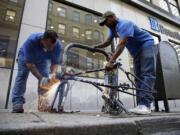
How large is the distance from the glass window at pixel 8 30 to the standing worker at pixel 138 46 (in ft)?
9.30

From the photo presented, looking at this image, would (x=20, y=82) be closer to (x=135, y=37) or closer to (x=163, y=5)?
(x=135, y=37)

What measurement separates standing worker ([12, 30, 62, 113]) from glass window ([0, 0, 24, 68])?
1.14 metres

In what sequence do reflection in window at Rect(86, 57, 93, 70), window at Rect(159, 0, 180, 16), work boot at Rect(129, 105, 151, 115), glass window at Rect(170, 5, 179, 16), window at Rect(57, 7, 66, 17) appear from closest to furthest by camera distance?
1. work boot at Rect(129, 105, 151, 115)
2. window at Rect(57, 7, 66, 17)
3. reflection in window at Rect(86, 57, 93, 70)
4. window at Rect(159, 0, 180, 16)
5. glass window at Rect(170, 5, 179, 16)

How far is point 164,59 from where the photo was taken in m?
3.39

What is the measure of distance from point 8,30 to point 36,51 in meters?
1.91

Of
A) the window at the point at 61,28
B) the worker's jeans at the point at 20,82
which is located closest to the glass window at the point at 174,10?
the window at the point at 61,28

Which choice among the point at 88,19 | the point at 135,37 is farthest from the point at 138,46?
the point at 88,19

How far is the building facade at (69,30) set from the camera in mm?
3693

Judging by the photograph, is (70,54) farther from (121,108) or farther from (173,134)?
(173,134)

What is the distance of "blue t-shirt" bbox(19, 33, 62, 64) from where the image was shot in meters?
2.85

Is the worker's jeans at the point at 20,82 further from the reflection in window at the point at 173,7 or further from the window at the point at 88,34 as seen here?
the reflection in window at the point at 173,7

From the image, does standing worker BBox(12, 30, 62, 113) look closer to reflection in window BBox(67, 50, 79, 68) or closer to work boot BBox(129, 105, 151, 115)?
reflection in window BBox(67, 50, 79, 68)

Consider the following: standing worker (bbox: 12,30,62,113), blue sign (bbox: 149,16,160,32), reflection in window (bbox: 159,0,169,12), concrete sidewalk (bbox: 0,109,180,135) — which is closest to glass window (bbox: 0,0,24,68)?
standing worker (bbox: 12,30,62,113)

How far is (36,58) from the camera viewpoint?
2977 millimetres
